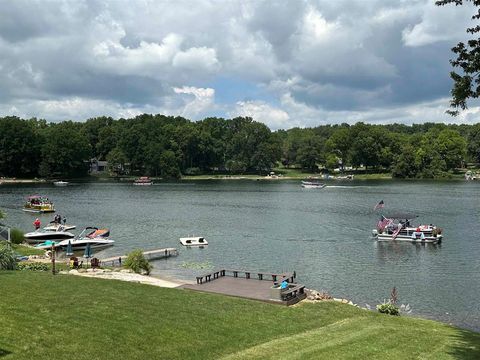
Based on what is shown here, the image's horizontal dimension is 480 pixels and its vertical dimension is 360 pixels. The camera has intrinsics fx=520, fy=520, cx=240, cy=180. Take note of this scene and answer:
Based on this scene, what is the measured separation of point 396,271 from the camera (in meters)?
40.8

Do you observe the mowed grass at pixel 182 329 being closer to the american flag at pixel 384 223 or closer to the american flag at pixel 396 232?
the american flag at pixel 396 232

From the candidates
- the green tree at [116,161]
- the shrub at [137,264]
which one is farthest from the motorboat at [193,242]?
the green tree at [116,161]

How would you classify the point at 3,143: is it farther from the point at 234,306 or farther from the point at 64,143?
the point at 234,306

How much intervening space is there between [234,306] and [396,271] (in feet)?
73.5

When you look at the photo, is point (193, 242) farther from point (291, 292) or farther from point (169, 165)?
point (169, 165)

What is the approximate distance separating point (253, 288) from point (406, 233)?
114 feet

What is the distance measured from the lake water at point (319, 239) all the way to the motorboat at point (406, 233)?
1.34 metres

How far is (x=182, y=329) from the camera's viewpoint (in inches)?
685

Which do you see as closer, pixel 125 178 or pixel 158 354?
pixel 158 354

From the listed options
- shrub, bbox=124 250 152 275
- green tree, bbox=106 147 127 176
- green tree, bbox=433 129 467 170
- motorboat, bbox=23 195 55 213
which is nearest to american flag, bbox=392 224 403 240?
shrub, bbox=124 250 152 275

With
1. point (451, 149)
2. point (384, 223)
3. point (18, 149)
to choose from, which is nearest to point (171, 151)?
point (18, 149)

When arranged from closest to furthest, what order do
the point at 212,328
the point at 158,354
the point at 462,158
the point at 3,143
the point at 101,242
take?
the point at 158,354 → the point at 212,328 → the point at 101,242 → the point at 3,143 → the point at 462,158

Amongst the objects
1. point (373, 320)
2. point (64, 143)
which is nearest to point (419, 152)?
point (64, 143)

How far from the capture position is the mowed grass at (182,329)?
14.5m
